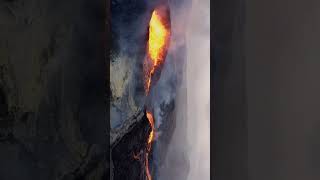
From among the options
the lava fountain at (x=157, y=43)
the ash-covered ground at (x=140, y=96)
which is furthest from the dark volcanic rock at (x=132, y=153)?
the lava fountain at (x=157, y=43)

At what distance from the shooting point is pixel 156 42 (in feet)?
4.66

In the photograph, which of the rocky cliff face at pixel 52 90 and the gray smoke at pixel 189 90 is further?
the gray smoke at pixel 189 90

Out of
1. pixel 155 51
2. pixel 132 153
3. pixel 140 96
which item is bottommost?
pixel 132 153

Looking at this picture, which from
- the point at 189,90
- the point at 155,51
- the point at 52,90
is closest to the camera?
the point at 52,90

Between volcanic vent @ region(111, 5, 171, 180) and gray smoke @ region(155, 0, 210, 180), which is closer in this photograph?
volcanic vent @ region(111, 5, 171, 180)

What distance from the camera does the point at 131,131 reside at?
1.34 m

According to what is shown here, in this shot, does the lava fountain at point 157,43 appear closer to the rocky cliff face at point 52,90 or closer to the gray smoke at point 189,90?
the gray smoke at point 189,90

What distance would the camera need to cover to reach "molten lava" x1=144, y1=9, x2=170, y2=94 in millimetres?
1392

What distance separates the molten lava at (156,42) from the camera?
1392 mm

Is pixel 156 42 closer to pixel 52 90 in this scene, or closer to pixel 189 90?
pixel 189 90

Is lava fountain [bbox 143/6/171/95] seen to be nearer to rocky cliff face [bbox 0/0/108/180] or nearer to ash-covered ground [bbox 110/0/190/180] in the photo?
→ ash-covered ground [bbox 110/0/190/180]

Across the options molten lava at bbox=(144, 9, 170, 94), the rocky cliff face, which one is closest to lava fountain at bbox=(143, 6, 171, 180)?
molten lava at bbox=(144, 9, 170, 94)

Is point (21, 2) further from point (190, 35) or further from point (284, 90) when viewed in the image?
point (284, 90)

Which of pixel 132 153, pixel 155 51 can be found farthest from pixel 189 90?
pixel 132 153
